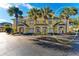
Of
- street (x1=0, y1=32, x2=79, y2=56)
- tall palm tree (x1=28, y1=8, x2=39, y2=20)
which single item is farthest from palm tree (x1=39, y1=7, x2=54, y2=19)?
street (x1=0, y1=32, x2=79, y2=56)

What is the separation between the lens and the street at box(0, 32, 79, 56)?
3354mm

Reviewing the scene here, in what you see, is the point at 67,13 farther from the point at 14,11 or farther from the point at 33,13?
the point at 14,11

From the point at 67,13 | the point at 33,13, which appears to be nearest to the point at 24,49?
the point at 33,13

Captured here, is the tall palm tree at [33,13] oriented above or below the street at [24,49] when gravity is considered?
above

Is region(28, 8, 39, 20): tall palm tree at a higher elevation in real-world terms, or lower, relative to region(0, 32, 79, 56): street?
higher

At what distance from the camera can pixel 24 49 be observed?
337 cm

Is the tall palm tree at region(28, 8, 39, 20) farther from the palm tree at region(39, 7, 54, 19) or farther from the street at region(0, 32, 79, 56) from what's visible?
the street at region(0, 32, 79, 56)

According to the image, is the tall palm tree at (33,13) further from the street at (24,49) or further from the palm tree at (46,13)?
the street at (24,49)

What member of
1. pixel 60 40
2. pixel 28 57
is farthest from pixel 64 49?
pixel 28 57

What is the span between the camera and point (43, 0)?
337cm

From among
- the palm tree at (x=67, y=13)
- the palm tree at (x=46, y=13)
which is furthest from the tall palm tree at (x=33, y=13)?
the palm tree at (x=67, y=13)

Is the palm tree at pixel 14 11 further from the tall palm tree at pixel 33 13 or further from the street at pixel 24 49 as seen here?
the street at pixel 24 49

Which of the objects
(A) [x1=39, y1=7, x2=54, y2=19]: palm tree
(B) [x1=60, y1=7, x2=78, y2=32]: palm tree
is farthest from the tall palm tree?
(B) [x1=60, y1=7, x2=78, y2=32]: palm tree

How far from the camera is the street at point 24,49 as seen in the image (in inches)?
132
